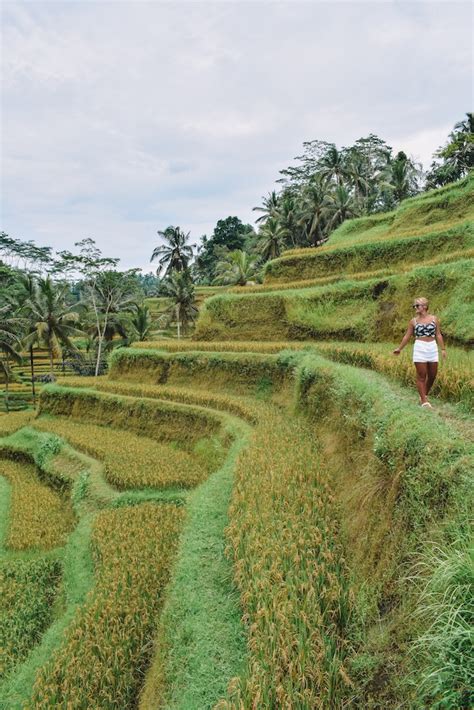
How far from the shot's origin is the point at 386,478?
14.5ft

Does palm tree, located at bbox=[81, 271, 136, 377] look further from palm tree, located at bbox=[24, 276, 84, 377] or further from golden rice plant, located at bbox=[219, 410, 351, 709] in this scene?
golden rice plant, located at bbox=[219, 410, 351, 709]

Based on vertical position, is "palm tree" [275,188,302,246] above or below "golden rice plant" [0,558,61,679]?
above

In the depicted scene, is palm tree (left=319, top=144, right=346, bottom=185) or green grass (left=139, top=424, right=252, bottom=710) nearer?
green grass (left=139, top=424, right=252, bottom=710)

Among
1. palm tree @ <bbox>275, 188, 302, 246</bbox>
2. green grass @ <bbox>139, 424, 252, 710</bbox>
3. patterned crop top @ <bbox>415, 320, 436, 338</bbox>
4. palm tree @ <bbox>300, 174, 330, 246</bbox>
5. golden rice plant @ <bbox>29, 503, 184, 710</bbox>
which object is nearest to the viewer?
green grass @ <bbox>139, 424, 252, 710</bbox>

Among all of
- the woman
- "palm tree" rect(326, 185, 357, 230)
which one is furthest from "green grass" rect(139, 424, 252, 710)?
"palm tree" rect(326, 185, 357, 230)

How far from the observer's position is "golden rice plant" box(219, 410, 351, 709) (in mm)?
2916

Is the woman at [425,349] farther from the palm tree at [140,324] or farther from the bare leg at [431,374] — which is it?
the palm tree at [140,324]

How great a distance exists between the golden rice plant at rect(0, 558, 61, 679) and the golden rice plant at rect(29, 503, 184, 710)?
1131 mm

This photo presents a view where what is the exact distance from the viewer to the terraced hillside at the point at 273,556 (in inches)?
115

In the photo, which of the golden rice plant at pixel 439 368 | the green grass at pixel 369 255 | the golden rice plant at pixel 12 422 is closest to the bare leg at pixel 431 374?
the golden rice plant at pixel 439 368

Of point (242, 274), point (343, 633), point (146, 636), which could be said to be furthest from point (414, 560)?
point (242, 274)

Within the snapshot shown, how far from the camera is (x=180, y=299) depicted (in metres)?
34.1

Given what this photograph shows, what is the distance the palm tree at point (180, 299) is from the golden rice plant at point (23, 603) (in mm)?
25679

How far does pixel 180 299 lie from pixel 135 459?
23.8 m
